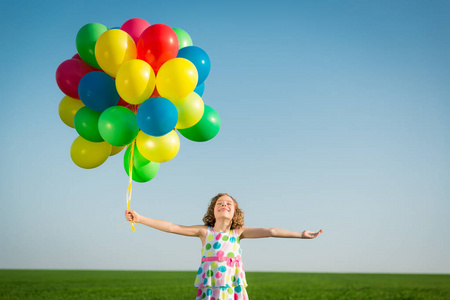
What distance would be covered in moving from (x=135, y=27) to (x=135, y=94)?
109 cm

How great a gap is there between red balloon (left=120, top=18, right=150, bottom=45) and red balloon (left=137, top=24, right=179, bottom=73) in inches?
10.8

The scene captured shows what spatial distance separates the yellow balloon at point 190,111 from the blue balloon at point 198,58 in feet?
0.93

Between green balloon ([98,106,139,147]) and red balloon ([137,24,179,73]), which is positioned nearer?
green balloon ([98,106,139,147])

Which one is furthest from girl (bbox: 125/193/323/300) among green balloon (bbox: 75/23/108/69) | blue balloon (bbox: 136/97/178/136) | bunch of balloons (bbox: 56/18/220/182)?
green balloon (bbox: 75/23/108/69)

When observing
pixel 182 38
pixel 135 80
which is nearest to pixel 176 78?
pixel 135 80

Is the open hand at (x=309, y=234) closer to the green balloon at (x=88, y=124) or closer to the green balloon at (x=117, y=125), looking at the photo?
the green balloon at (x=117, y=125)

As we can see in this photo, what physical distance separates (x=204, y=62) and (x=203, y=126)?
2.51 feet

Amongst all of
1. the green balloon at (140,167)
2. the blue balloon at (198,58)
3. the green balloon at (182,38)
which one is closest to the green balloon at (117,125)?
the green balloon at (140,167)

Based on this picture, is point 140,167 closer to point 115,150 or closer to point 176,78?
point 115,150

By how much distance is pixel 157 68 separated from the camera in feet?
16.5

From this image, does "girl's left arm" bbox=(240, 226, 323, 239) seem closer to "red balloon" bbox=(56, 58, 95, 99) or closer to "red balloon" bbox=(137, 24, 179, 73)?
"red balloon" bbox=(137, 24, 179, 73)

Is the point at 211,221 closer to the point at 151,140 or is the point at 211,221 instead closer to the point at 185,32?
the point at 151,140

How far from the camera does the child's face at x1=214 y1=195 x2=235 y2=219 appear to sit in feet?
16.6

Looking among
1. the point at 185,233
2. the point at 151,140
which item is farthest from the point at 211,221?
the point at 151,140
